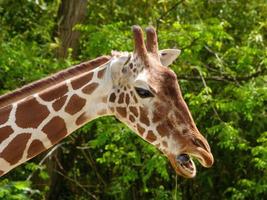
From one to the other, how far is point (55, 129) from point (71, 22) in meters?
3.72

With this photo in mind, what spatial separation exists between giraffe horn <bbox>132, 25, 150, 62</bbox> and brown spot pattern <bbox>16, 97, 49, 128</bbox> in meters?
0.57

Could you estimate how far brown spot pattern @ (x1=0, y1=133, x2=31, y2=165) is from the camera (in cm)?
361

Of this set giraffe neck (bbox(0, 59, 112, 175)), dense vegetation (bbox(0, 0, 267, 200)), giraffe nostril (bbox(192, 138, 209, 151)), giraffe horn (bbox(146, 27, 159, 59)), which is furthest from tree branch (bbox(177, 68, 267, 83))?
giraffe nostril (bbox(192, 138, 209, 151))

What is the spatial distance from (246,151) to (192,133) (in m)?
3.48

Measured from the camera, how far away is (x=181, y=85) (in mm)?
6746

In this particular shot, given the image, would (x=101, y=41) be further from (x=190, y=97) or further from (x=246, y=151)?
(x=246, y=151)

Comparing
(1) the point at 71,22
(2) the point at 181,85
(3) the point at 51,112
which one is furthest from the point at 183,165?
(1) the point at 71,22

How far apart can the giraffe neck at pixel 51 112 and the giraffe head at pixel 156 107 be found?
8cm

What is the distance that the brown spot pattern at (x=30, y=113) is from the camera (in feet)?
12.0

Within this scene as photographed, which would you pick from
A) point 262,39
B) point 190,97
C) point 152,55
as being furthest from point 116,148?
point 152,55

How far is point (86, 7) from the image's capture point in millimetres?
7273

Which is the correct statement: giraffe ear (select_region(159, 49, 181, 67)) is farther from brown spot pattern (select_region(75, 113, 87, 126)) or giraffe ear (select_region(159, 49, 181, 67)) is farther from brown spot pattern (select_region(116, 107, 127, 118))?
brown spot pattern (select_region(75, 113, 87, 126))

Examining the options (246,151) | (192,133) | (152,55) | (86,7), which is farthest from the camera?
(86,7)

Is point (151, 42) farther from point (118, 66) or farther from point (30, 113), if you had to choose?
point (30, 113)
